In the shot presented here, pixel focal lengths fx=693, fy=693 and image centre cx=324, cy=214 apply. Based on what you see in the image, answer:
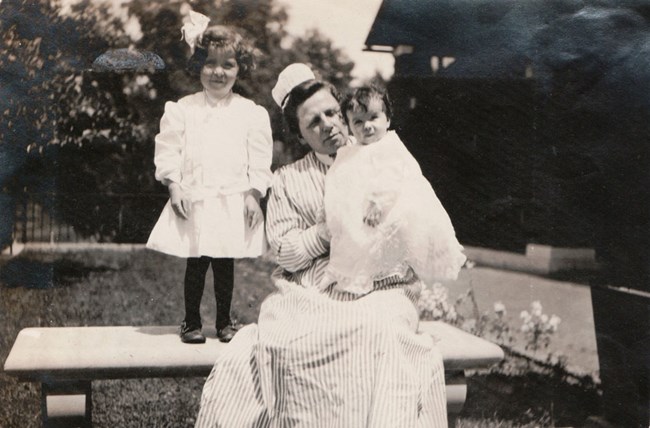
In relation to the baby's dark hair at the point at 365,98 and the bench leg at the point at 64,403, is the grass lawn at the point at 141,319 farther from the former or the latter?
the baby's dark hair at the point at 365,98

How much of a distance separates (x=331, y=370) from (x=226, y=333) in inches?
28.9

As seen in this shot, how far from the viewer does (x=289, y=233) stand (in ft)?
7.97

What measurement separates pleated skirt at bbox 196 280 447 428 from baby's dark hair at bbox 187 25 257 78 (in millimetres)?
969

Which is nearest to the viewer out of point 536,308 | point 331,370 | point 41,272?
point 331,370

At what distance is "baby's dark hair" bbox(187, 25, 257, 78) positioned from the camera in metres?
2.62

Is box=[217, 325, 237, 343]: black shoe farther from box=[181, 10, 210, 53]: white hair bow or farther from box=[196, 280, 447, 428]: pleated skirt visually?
box=[181, 10, 210, 53]: white hair bow

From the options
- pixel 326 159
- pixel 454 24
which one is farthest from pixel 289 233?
pixel 454 24

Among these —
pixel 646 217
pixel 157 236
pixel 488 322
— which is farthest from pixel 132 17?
pixel 646 217

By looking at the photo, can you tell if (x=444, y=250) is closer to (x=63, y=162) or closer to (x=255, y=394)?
(x=255, y=394)

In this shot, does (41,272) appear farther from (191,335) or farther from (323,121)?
(323,121)

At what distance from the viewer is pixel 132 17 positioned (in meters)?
2.71

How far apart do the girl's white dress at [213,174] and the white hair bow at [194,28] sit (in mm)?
239

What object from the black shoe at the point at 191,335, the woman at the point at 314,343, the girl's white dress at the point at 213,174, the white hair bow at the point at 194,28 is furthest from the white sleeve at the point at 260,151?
the black shoe at the point at 191,335

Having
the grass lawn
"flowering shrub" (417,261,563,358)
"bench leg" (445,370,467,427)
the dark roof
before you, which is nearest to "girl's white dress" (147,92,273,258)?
the grass lawn
